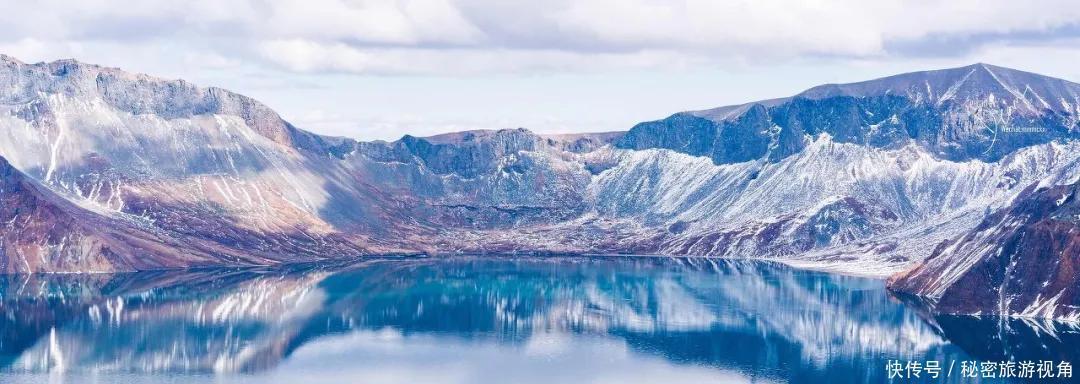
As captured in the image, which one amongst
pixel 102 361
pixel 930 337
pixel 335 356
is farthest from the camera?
pixel 930 337

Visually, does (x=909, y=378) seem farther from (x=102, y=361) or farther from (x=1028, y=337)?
(x=102, y=361)

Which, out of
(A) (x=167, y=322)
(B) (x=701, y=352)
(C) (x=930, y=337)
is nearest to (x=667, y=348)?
(B) (x=701, y=352)

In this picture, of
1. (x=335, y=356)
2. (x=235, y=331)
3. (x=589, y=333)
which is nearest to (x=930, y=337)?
(x=589, y=333)

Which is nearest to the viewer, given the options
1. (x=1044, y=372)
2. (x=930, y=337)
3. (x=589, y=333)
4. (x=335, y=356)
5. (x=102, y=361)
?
(x=1044, y=372)

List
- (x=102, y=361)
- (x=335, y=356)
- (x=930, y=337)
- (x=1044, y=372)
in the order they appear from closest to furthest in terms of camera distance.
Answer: (x=1044, y=372) < (x=102, y=361) < (x=335, y=356) < (x=930, y=337)

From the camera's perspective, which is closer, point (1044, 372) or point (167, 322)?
point (1044, 372)

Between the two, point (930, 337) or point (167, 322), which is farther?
point (167, 322)

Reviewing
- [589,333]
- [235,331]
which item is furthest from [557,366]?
[235,331]

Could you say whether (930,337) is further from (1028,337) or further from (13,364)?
(13,364)
